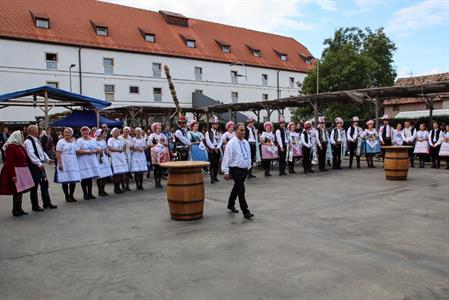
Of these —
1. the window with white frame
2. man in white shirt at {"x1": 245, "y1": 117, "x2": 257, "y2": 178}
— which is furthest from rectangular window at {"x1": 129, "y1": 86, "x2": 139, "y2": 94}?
man in white shirt at {"x1": 245, "y1": 117, "x2": 257, "y2": 178}

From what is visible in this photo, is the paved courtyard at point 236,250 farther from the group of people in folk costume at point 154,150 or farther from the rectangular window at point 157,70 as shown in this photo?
the rectangular window at point 157,70

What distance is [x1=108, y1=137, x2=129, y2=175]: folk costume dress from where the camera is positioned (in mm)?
11016

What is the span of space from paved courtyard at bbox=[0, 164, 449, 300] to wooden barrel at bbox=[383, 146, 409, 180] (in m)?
2.37

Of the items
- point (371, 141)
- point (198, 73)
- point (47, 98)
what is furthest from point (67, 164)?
point (198, 73)

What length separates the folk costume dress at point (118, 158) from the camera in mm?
11016

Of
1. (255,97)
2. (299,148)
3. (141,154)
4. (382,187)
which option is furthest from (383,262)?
(255,97)

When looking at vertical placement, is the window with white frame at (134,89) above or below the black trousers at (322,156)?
above

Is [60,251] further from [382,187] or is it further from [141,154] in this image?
[382,187]

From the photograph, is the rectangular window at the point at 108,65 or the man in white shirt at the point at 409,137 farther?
the rectangular window at the point at 108,65

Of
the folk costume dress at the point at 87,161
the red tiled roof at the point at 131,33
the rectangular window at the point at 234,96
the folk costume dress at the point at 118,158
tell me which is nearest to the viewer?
the folk costume dress at the point at 87,161

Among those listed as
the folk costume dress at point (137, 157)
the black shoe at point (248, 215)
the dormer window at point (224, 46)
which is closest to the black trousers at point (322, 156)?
the folk costume dress at point (137, 157)

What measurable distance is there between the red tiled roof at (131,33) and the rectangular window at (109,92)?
391cm

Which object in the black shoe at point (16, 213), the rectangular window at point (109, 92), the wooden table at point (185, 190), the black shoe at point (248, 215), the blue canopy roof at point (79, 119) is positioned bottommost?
the black shoe at point (248, 215)

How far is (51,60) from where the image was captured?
3822 cm
